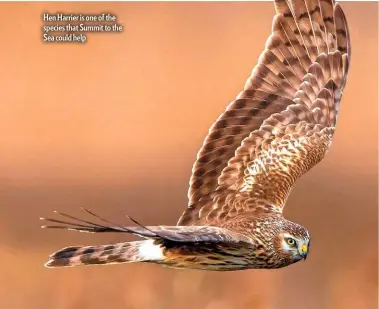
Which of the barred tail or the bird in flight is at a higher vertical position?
the bird in flight

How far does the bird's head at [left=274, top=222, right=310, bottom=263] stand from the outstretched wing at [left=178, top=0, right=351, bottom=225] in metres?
0.23

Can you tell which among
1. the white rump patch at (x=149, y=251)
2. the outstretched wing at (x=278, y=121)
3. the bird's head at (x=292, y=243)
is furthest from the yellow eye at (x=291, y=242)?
the white rump patch at (x=149, y=251)

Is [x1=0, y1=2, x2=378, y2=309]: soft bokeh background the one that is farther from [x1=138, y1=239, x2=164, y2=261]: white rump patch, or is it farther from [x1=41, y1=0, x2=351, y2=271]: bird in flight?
[x1=138, y1=239, x2=164, y2=261]: white rump patch

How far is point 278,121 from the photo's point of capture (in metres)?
3.76

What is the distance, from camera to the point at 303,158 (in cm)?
371

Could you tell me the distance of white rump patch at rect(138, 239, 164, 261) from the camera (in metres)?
3.36

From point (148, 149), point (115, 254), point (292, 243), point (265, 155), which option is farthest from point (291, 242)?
point (148, 149)

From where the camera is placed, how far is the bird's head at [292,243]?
332cm

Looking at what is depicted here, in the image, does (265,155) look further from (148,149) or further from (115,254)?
(115,254)

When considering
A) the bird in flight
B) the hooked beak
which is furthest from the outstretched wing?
the hooked beak

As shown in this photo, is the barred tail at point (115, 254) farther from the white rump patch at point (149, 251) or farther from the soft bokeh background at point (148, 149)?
the soft bokeh background at point (148, 149)

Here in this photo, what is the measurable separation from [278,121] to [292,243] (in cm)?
60

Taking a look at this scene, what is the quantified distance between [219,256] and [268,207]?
32cm

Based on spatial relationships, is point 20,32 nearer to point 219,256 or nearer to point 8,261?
point 8,261
